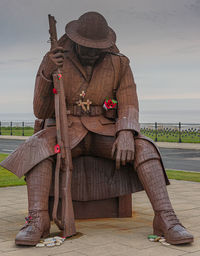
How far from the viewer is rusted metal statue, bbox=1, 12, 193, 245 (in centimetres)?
457

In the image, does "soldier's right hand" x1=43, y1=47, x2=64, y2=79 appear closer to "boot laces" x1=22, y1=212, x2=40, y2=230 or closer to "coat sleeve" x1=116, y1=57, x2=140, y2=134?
"coat sleeve" x1=116, y1=57, x2=140, y2=134

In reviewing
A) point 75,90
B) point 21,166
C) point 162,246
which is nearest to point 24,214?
point 21,166

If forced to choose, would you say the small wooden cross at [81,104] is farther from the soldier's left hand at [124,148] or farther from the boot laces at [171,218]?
the boot laces at [171,218]

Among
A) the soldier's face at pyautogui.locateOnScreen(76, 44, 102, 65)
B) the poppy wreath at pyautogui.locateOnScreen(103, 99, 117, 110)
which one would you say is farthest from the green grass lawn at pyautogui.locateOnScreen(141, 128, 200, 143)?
the soldier's face at pyautogui.locateOnScreen(76, 44, 102, 65)

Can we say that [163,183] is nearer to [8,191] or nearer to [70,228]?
[70,228]

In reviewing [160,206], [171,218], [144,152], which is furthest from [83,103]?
[171,218]

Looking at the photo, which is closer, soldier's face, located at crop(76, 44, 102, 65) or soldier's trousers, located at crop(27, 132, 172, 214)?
soldier's trousers, located at crop(27, 132, 172, 214)

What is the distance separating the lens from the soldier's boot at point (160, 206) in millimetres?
4289

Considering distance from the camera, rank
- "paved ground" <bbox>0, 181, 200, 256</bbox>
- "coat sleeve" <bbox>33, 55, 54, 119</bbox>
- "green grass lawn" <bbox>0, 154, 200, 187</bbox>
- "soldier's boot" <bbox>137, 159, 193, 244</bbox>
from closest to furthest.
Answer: "paved ground" <bbox>0, 181, 200, 256</bbox>
"soldier's boot" <bbox>137, 159, 193, 244</bbox>
"coat sleeve" <bbox>33, 55, 54, 119</bbox>
"green grass lawn" <bbox>0, 154, 200, 187</bbox>

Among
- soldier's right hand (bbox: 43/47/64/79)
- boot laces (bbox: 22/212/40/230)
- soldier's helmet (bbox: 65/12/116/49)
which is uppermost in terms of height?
soldier's helmet (bbox: 65/12/116/49)

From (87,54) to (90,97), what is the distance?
47 cm

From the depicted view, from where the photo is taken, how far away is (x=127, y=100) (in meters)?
5.21


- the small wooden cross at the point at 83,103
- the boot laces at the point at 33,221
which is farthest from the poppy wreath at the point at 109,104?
the boot laces at the point at 33,221

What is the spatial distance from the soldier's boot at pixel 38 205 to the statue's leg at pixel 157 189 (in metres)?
0.93
